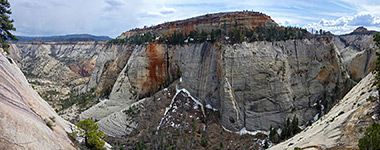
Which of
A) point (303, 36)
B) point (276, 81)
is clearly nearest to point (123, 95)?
point (276, 81)

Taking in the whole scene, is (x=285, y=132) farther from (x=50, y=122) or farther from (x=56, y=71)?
(x=56, y=71)

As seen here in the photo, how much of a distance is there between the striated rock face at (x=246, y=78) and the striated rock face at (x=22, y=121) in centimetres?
3413

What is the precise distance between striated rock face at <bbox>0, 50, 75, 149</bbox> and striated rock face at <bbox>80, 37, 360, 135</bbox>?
3413cm

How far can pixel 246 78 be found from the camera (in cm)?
4744

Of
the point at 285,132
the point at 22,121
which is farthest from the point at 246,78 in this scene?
the point at 22,121

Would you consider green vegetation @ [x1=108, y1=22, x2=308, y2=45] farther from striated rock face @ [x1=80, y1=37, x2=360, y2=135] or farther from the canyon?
striated rock face @ [x1=80, y1=37, x2=360, y2=135]

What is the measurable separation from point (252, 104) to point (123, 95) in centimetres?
3212

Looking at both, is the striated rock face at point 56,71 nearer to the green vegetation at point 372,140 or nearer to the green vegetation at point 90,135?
the green vegetation at point 90,135

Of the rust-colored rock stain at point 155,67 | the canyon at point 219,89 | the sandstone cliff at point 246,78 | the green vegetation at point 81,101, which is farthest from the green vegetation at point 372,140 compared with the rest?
the green vegetation at point 81,101

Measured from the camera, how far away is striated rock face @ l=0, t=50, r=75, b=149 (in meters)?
13.7

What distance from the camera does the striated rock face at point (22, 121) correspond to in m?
13.7

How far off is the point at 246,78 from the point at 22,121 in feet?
133

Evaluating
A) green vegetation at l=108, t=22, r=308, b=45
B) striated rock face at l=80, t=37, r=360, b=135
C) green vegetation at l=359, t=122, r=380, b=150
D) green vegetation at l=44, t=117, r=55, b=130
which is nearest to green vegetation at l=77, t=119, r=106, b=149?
green vegetation at l=44, t=117, r=55, b=130

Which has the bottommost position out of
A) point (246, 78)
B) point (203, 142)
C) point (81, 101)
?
point (203, 142)
